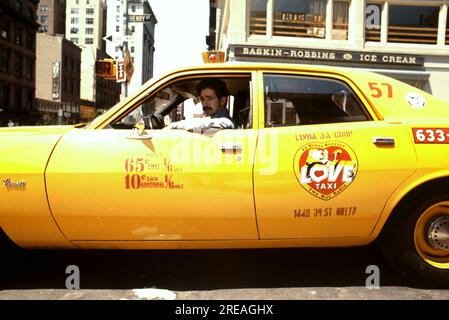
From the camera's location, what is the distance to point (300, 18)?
1766 centimetres

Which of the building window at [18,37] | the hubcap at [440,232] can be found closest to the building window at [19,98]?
the building window at [18,37]

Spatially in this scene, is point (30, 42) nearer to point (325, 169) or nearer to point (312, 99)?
point (312, 99)

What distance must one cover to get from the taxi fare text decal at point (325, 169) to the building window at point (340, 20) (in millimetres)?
16123

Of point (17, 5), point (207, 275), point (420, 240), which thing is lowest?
point (207, 275)

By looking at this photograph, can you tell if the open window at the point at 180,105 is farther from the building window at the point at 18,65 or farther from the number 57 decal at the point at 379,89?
the building window at the point at 18,65

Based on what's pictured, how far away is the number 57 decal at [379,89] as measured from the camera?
10.8ft

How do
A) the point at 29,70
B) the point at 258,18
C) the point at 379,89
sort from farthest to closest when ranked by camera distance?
the point at 29,70, the point at 258,18, the point at 379,89

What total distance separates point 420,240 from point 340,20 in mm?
16436

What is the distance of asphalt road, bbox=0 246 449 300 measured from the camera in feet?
10.2

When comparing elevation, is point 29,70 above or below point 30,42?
below

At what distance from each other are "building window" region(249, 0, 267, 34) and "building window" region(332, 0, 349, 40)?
300cm

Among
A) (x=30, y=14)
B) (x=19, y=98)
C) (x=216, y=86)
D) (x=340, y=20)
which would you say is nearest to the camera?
(x=216, y=86)

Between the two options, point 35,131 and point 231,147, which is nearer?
point 231,147

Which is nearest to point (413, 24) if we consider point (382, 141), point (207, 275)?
point (382, 141)
